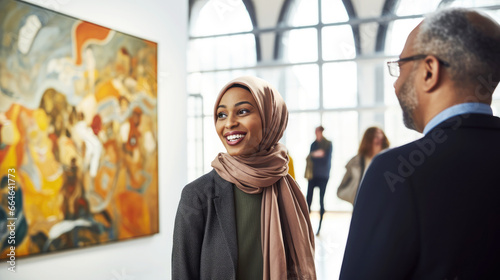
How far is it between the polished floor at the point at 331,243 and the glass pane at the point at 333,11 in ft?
12.7

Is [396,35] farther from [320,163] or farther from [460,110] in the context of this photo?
[460,110]

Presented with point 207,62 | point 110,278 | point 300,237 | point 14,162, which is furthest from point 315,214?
point 300,237

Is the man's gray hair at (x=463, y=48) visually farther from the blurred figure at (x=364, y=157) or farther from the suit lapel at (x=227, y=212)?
the blurred figure at (x=364, y=157)

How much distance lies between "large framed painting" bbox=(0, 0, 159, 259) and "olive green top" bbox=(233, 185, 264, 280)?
2213mm

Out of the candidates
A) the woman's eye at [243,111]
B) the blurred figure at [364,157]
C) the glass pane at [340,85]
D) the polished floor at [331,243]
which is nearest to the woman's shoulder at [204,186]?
the woman's eye at [243,111]

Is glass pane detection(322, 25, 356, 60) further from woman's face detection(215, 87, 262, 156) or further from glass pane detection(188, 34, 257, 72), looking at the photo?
woman's face detection(215, 87, 262, 156)

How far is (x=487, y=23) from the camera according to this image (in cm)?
99

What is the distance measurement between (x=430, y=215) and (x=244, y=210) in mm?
1070

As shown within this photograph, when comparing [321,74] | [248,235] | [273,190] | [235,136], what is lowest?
[248,235]

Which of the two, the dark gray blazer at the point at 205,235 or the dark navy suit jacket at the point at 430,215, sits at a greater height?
the dark navy suit jacket at the point at 430,215

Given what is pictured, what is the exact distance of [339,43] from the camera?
9227 millimetres

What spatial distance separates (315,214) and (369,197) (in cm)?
868

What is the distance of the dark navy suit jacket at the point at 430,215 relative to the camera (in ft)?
2.94

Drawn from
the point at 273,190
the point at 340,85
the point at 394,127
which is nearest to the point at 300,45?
the point at 340,85
